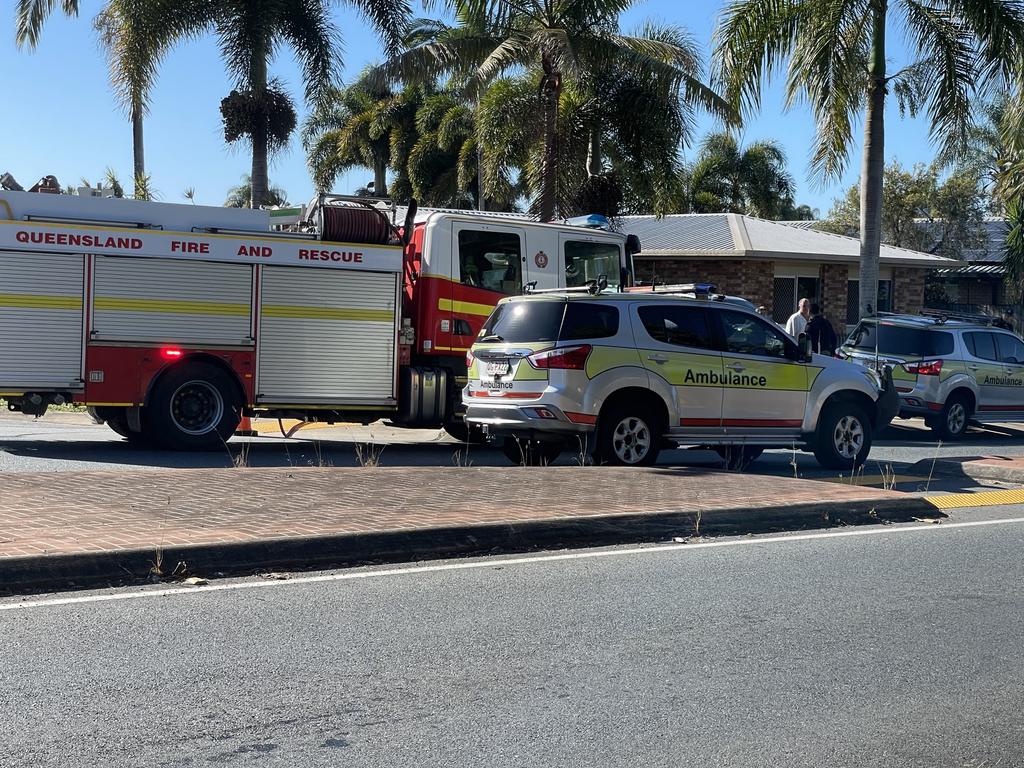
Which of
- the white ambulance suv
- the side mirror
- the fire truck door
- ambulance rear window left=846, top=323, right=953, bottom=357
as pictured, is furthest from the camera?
ambulance rear window left=846, top=323, right=953, bottom=357

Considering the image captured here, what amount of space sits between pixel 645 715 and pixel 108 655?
2.53 meters

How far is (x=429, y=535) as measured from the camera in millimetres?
8289

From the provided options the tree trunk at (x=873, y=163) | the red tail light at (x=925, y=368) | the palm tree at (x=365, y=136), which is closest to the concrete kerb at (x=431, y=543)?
the red tail light at (x=925, y=368)

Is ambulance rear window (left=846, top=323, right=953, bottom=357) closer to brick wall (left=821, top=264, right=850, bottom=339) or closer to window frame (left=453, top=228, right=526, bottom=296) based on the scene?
window frame (left=453, top=228, right=526, bottom=296)

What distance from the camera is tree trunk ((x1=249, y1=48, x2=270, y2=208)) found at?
78.1ft

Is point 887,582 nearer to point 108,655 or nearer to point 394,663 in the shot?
point 394,663

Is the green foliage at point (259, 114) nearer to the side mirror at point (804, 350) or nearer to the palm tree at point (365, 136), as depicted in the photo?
the side mirror at point (804, 350)

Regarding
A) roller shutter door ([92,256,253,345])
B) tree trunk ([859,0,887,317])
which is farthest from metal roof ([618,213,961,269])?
roller shutter door ([92,256,253,345])

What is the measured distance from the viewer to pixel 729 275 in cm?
3219

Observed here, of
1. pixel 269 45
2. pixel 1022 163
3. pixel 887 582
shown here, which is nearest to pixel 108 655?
pixel 887 582

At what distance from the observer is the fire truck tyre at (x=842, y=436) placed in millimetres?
13852

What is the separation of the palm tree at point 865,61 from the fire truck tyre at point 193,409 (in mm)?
11159

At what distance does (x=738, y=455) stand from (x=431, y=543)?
21.7 feet

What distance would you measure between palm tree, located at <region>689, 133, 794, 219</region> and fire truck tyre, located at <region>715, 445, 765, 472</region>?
33.0 meters
